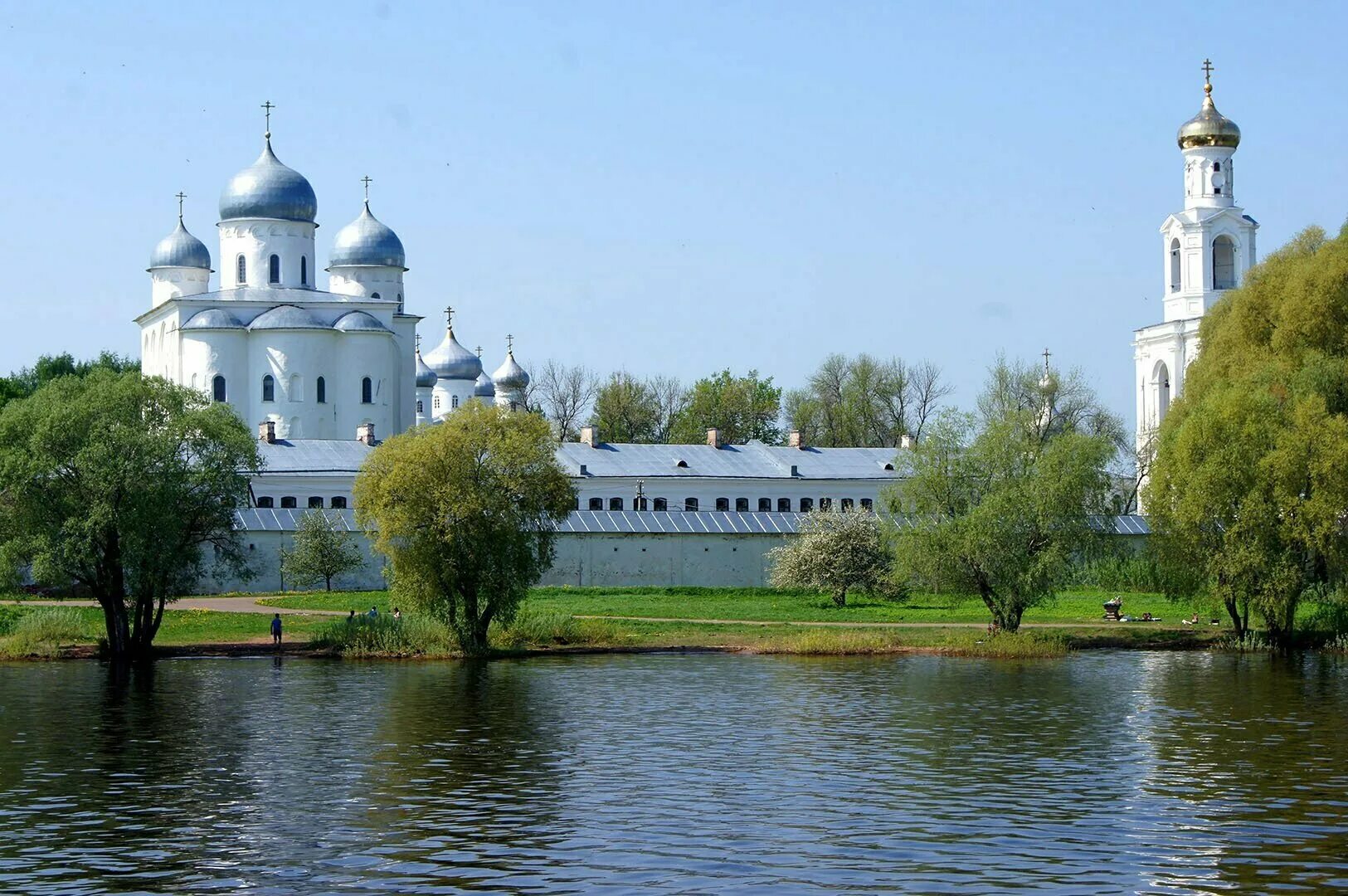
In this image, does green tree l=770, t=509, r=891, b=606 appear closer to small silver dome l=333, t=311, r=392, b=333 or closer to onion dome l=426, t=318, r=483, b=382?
small silver dome l=333, t=311, r=392, b=333

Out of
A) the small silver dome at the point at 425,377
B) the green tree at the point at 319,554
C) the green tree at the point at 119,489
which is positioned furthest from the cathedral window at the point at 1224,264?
the green tree at the point at 119,489

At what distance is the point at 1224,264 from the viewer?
72812 mm

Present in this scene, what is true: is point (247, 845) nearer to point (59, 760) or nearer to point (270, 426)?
point (59, 760)

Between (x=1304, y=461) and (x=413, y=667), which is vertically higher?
(x=1304, y=461)

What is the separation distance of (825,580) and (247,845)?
33.5 meters

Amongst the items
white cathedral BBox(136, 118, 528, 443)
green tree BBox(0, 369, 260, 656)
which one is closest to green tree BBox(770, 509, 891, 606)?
green tree BBox(0, 369, 260, 656)

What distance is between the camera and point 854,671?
1281 inches

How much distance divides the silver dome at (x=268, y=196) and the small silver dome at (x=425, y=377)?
22943mm

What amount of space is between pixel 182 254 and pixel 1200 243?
133 feet

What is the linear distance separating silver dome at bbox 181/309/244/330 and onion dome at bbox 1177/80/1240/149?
36.7 meters

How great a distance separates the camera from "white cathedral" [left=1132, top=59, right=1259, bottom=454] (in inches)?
2803

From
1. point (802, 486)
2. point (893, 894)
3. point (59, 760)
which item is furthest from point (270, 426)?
point (893, 894)

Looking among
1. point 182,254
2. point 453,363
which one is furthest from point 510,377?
point 182,254

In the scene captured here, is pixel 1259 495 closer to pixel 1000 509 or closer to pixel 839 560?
pixel 1000 509
